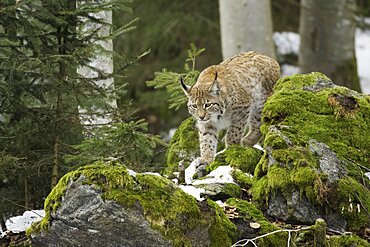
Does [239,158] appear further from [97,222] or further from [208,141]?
[97,222]

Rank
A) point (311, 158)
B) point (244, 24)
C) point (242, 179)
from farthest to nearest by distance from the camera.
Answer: point (244, 24) → point (242, 179) → point (311, 158)

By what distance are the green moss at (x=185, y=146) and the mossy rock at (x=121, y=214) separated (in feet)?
8.92

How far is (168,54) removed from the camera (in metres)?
19.3

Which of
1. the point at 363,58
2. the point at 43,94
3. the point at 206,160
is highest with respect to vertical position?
the point at 43,94

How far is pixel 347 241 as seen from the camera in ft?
18.3

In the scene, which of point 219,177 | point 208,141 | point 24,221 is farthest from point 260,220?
point 208,141

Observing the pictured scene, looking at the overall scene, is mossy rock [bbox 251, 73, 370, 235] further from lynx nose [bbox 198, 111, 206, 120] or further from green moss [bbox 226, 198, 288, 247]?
lynx nose [bbox 198, 111, 206, 120]

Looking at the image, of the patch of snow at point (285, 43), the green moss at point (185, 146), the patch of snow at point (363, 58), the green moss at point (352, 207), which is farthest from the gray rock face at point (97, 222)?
the patch of snow at point (363, 58)

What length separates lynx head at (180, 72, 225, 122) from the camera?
7.77m

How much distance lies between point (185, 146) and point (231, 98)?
746mm

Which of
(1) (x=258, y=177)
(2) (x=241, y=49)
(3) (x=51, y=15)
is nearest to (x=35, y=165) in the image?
(3) (x=51, y=15)

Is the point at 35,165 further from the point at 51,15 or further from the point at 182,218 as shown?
the point at 182,218

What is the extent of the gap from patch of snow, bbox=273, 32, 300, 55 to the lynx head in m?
11.7

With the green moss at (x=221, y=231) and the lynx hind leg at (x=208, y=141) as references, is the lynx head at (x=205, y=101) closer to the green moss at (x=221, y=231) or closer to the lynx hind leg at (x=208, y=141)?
the lynx hind leg at (x=208, y=141)
